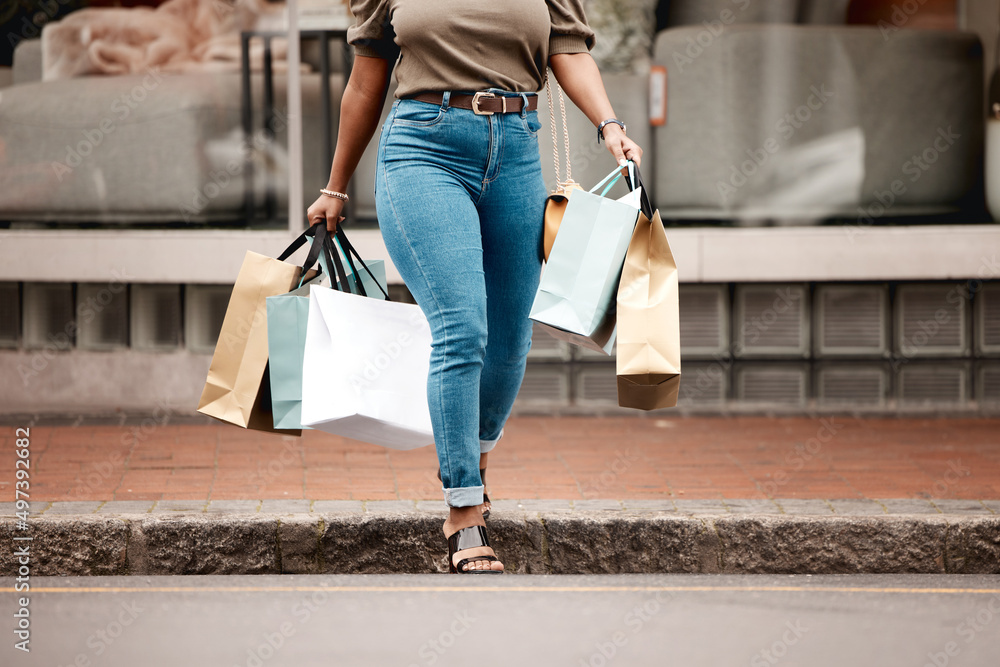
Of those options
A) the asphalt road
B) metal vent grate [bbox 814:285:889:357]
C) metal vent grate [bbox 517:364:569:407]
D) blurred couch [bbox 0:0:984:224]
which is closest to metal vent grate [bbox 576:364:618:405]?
metal vent grate [bbox 517:364:569:407]

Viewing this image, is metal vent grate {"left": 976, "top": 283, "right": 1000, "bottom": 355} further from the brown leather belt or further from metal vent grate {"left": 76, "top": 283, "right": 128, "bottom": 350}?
metal vent grate {"left": 76, "top": 283, "right": 128, "bottom": 350}

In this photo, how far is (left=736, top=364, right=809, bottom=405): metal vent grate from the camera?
704 centimetres

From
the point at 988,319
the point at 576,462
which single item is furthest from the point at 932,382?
the point at 576,462

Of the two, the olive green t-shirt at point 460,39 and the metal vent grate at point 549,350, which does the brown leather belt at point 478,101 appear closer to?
the olive green t-shirt at point 460,39

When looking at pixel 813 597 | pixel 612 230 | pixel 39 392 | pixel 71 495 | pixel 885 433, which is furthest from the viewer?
pixel 39 392

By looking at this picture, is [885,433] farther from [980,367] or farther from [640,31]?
[640,31]

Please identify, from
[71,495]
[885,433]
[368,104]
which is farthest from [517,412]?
[368,104]

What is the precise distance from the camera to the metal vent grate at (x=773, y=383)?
704cm

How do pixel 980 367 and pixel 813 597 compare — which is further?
pixel 980 367

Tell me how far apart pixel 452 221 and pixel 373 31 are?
1.97ft

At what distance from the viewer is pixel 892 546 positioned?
4.25m

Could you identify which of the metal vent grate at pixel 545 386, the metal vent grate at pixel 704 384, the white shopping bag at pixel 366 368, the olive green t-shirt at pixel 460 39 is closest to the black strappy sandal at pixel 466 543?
the white shopping bag at pixel 366 368

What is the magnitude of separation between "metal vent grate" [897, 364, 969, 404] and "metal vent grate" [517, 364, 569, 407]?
5.92 feet

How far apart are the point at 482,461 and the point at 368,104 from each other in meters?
1.15
